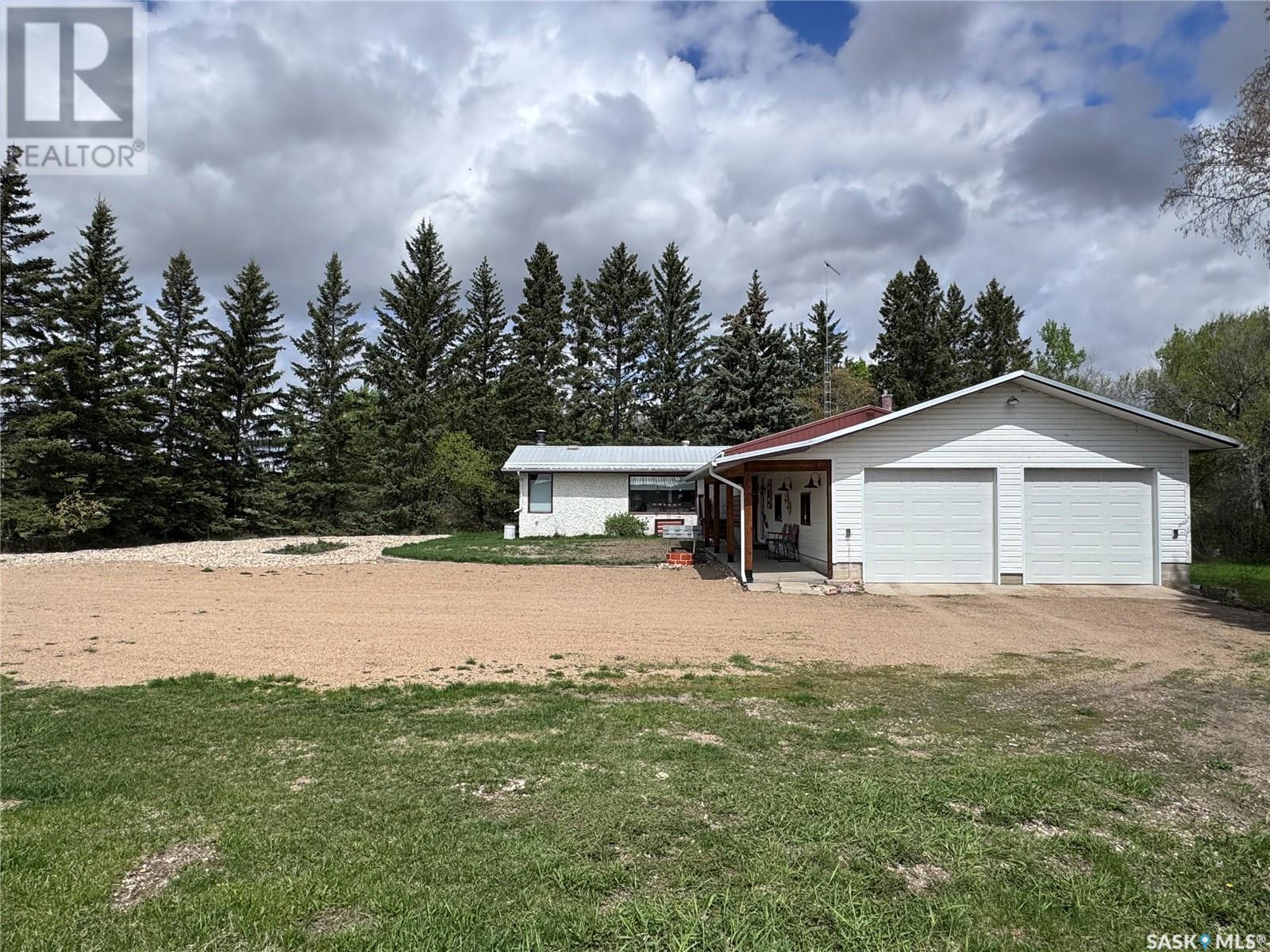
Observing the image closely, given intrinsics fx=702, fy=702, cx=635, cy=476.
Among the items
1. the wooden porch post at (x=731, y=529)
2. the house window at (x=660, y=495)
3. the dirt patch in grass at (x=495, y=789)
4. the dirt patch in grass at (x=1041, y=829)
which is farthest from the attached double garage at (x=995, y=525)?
the house window at (x=660, y=495)

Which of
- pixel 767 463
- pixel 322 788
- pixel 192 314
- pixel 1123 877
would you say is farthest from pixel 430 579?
pixel 192 314

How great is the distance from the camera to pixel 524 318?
39.9m

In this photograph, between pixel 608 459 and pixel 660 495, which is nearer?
pixel 660 495

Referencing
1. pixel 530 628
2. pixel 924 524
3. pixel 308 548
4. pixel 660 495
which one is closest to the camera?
pixel 530 628

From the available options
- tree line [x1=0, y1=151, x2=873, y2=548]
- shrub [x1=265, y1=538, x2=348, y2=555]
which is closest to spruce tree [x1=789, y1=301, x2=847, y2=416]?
tree line [x1=0, y1=151, x2=873, y2=548]

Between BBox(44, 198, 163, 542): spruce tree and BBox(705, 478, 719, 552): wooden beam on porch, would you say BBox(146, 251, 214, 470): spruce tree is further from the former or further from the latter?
BBox(705, 478, 719, 552): wooden beam on porch

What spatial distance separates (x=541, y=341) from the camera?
3969cm

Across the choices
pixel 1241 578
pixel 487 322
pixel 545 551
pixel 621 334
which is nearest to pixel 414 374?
pixel 487 322

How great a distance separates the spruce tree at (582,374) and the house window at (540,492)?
42.8ft

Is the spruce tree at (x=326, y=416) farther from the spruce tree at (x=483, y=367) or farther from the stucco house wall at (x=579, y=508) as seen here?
the stucco house wall at (x=579, y=508)

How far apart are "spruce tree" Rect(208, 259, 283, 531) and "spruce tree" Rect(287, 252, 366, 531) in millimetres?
1225

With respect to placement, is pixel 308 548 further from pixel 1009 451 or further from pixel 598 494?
pixel 1009 451

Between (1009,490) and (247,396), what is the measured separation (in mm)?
29037

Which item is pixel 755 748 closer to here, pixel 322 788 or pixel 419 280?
pixel 322 788
